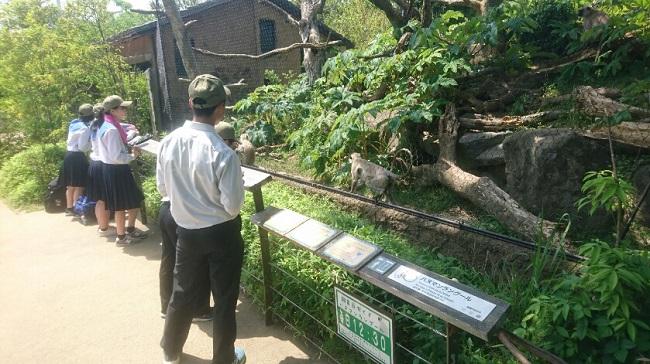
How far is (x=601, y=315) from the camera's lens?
1.80 m

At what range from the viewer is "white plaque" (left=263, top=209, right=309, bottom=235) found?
2.59 metres

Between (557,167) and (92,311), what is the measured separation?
14.5 ft

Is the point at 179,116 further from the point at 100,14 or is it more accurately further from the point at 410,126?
the point at 410,126

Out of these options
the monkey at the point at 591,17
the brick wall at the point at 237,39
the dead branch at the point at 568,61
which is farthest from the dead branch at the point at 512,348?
the brick wall at the point at 237,39

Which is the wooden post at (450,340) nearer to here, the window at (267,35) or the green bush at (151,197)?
the green bush at (151,197)

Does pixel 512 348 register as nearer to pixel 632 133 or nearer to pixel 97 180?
pixel 632 133

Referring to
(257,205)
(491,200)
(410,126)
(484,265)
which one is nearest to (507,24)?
(410,126)

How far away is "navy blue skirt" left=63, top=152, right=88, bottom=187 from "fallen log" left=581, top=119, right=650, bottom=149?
6.11 metres

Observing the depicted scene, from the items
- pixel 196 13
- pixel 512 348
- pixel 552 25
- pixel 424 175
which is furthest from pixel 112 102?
pixel 196 13

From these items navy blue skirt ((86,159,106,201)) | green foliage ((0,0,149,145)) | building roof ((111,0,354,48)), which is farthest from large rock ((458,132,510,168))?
green foliage ((0,0,149,145))

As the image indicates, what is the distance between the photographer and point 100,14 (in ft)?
27.2

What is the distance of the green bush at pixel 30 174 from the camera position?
22.2 ft

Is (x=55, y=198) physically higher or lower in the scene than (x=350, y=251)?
lower

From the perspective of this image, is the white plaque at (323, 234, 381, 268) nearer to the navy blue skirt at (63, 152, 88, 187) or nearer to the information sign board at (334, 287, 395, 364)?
the information sign board at (334, 287, 395, 364)
